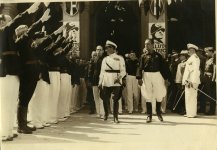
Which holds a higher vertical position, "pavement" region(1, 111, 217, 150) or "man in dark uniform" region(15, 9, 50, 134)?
"man in dark uniform" region(15, 9, 50, 134)

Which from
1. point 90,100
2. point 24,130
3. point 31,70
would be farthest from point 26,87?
point 90,100

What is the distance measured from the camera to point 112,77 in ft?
4.98

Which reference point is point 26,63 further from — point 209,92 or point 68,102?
point 209,92

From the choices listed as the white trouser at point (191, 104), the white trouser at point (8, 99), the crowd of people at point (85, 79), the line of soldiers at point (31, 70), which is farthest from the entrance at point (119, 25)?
the white trouser at point (8, 99)

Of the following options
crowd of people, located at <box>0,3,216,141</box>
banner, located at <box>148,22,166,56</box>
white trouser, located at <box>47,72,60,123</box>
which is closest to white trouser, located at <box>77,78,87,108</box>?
Result: crowd of people, located at <box>0,3,216,141</box>

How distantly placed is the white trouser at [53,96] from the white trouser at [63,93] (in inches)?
0.7

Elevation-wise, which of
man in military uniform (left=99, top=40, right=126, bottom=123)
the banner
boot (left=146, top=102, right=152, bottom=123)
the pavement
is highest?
the banner

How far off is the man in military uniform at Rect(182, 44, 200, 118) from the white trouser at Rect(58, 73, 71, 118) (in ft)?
1.65

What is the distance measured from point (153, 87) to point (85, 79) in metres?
0.30

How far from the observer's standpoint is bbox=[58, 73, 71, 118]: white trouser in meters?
1.52

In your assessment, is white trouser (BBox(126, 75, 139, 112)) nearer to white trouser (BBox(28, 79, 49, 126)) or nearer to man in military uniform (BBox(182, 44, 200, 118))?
man in military uniform (BBox(182, 44, 200, 118))

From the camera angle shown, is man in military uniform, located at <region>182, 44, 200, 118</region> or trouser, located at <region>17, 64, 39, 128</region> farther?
trouser, located at <region>17, 64, 39, 128</region>

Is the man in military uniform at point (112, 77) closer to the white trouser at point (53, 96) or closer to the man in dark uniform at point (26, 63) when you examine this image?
the white trouser at point (53, 96)

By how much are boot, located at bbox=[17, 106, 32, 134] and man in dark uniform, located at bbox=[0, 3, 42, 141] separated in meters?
0.03
